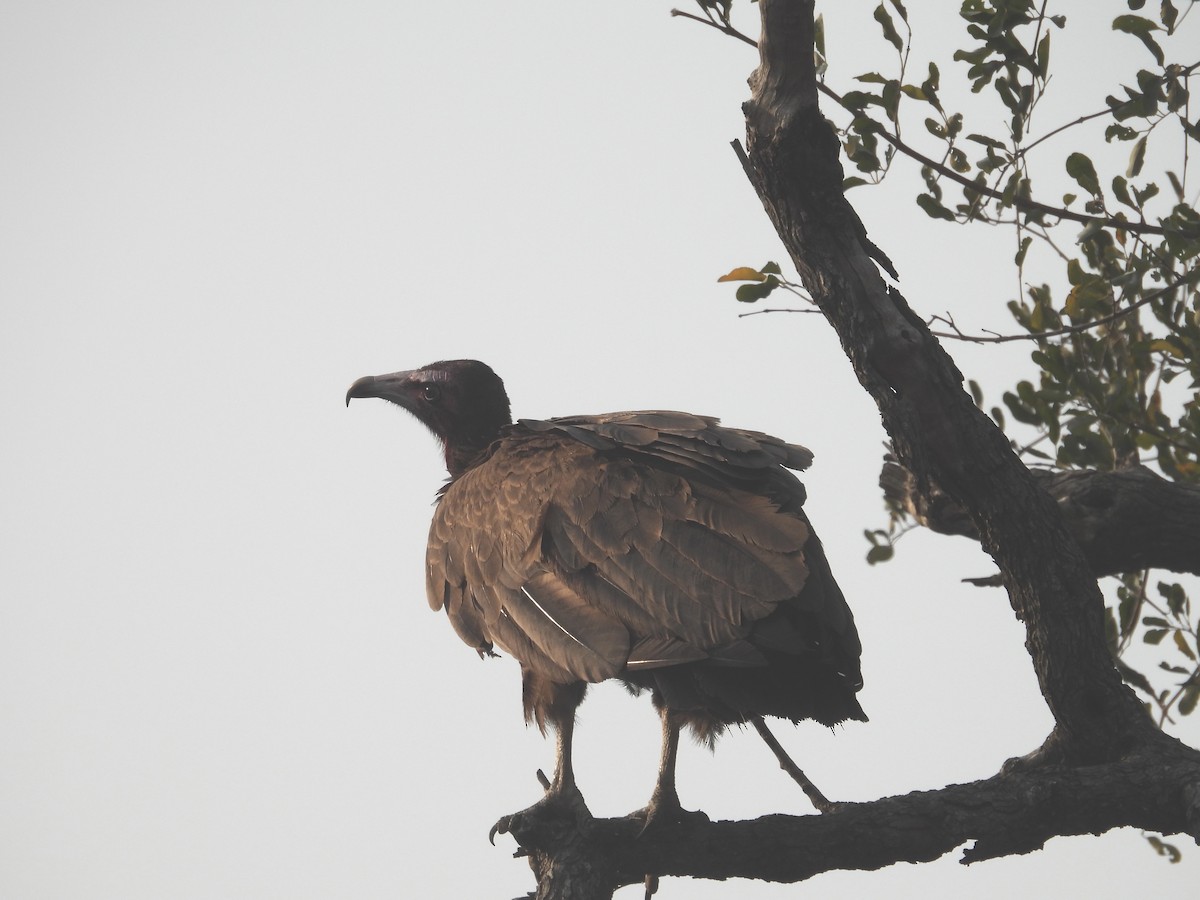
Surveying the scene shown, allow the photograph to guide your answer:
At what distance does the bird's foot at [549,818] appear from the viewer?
15.2 ft

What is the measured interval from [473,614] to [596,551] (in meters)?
0.82

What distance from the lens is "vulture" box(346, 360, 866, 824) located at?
415 cm

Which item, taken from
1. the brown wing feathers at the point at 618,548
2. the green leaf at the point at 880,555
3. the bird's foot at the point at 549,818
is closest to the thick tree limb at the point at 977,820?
the bird's foot at the point at 549,818

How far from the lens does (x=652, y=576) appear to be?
450cm

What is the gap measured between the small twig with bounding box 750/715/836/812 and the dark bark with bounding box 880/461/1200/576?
3.68 feet

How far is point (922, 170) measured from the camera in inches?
195

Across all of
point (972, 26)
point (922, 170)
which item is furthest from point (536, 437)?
point (972, 26)

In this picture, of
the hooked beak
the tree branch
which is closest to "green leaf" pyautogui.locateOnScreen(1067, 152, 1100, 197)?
the tree branch

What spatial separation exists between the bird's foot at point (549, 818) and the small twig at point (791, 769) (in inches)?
28.2

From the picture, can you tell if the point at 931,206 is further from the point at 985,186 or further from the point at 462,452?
the point at 462,452

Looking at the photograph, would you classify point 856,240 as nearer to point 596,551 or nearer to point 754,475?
point 754,475

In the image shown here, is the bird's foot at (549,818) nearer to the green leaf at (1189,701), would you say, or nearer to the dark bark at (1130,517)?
the dark bark at (1130,517)

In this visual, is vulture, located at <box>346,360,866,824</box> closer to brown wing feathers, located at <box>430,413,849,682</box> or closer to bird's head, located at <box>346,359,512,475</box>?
brown wing feathers, located at <box>430,413,849,682</box>

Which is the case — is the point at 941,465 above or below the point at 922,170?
below
